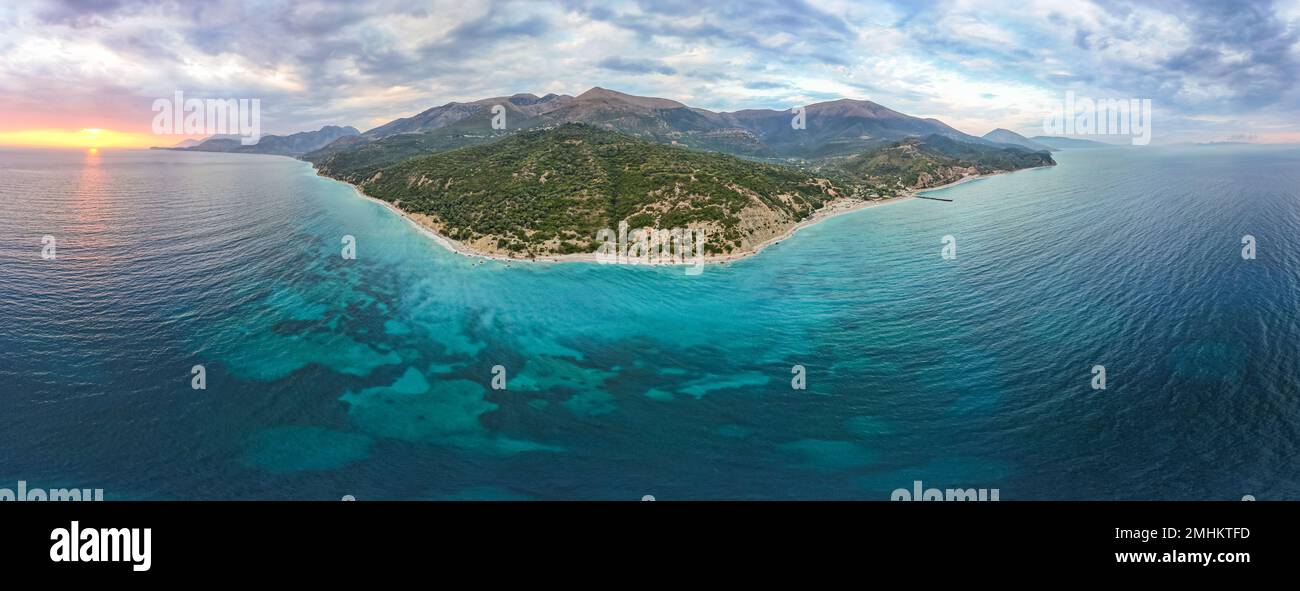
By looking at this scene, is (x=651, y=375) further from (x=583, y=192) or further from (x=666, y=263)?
(x=583, y=192)

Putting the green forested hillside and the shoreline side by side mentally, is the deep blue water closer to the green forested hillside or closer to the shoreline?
the shoreline

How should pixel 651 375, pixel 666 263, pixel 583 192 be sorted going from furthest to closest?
pixel 583 192, pixel 666 263, pixel 651 375

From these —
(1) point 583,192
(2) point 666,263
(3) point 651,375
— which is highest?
(1) point 583,192

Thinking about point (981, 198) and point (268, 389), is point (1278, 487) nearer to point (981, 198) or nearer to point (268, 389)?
point (268, 389)

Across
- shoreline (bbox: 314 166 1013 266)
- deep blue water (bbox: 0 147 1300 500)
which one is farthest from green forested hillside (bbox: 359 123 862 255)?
deep blue water (bbox: 0 147 1300 500)

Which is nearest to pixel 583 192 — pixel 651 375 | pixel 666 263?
pixel 666 263

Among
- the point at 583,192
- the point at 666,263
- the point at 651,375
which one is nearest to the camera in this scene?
the point at 651,375

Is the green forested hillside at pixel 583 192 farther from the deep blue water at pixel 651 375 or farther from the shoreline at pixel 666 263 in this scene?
the deep blue water at pixel 651 375

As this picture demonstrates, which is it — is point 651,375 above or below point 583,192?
below

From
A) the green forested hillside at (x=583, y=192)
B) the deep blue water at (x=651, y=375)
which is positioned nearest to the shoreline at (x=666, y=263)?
the green forested hillside at (x=583, y=192)

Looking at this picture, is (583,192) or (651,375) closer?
(651,375)
